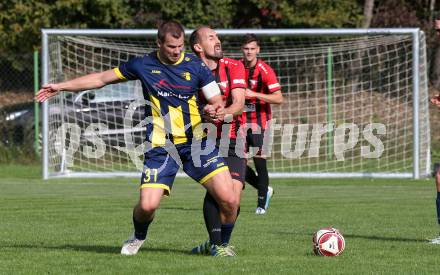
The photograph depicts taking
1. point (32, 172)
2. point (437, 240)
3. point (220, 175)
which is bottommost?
point (32, 172)

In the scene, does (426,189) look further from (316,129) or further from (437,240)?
(437,240)

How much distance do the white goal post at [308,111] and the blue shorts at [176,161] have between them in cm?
1177

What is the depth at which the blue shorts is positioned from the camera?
8359 millimetres

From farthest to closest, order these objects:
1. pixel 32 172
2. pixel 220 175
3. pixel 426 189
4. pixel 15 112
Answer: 1. pixel 15 112
2. pixel 32 172
3. pixel 426 189
4. pixel 220 175

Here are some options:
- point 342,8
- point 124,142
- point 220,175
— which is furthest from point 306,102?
point 220,175

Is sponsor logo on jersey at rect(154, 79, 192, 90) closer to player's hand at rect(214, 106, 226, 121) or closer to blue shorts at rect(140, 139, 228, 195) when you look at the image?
player's hand at rect(214, 106, 226, 121)

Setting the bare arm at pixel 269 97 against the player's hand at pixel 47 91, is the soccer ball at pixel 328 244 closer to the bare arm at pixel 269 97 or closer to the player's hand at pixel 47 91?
the player's hand at pixel 47 91

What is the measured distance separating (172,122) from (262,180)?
16.2ft

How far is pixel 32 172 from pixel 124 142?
1881mm

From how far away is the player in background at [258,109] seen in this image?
12.8 metres

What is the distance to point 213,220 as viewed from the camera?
8.61 metres

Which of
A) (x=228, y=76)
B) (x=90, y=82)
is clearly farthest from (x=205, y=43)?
(x=90, y=82)

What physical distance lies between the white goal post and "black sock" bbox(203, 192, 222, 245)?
1146cm

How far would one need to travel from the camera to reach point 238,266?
7754mm
